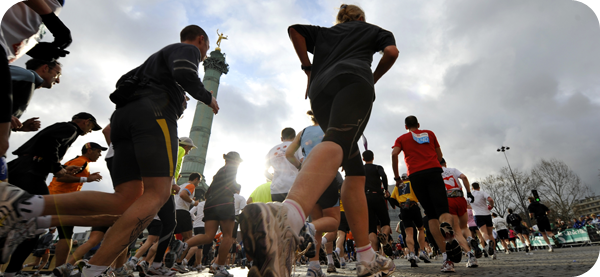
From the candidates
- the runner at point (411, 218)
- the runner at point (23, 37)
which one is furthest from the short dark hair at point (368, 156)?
the runner at point (23, 37)

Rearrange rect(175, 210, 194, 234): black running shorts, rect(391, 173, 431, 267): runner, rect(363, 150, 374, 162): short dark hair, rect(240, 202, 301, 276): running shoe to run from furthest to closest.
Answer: rect(391, 173, 431, 267): runner, rect(175, 210, 194, 234): black running shorts, rect(363, 150, 374, 162): short dark hair, rect(240, 202, 301, 276): running shoe

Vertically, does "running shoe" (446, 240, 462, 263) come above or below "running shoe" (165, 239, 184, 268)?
below

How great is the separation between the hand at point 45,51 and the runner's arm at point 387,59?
2040 mm

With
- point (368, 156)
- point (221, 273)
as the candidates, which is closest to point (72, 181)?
point (221, 273)

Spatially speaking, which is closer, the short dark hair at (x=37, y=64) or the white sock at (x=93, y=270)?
the white sock at (x=93, y=270)

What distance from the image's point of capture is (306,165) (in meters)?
1.39

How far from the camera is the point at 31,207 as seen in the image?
143 cm

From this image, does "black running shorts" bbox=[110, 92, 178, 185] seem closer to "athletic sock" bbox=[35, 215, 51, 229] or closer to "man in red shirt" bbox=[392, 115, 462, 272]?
"athletic sock" bbox=[35, 215, 51, 229]

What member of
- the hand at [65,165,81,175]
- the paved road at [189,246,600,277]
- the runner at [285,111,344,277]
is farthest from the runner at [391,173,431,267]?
the hand at [65,165,81,175]

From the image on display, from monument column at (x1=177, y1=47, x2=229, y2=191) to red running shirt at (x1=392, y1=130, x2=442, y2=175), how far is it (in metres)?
29.9

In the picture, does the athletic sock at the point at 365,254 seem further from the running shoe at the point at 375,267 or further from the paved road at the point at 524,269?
the paved road at the point at 524,269

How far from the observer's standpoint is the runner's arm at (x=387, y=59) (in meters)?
1.97

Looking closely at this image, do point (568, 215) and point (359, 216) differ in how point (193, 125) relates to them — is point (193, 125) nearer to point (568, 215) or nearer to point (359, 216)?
point (359, 216)

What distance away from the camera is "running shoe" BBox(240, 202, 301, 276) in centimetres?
107
